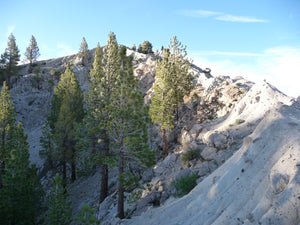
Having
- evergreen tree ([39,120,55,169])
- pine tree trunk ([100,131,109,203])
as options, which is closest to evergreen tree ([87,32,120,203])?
pine tree trunk ([100,131,109,203])

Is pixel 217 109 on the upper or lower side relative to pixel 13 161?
upper

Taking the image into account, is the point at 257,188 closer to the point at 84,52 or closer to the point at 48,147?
the point at 48,147

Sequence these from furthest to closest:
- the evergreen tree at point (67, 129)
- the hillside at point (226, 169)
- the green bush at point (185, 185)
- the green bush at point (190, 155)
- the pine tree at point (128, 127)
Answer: the evergreen tree at point (67, 129) → the green bush at point (190, 155) → the pine tree at point (128, 127) → the green bush at point (185, 185) → the hillside at point (226, 169)

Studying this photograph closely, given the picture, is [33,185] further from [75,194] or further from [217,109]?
[217,109]

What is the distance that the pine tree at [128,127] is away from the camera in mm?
14016

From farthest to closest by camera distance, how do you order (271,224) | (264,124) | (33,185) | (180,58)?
(180,58), (33,185), (264,124), (271,224)

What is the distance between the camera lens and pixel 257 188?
25.3 feet

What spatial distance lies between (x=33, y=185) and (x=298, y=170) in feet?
69.7

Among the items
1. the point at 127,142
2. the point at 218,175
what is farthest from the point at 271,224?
the point at 127,142

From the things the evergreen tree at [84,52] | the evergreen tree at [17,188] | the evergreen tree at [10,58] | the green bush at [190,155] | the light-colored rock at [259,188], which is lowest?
the evergreen tree at [17,188]

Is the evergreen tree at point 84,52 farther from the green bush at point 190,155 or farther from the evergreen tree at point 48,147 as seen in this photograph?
the green bush at point 190,155

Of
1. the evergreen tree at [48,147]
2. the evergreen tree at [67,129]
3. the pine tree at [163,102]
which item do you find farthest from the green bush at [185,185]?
the evergreen tree at [48,147]

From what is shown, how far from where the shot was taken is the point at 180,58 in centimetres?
2827

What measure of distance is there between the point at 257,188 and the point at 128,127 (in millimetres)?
9001
